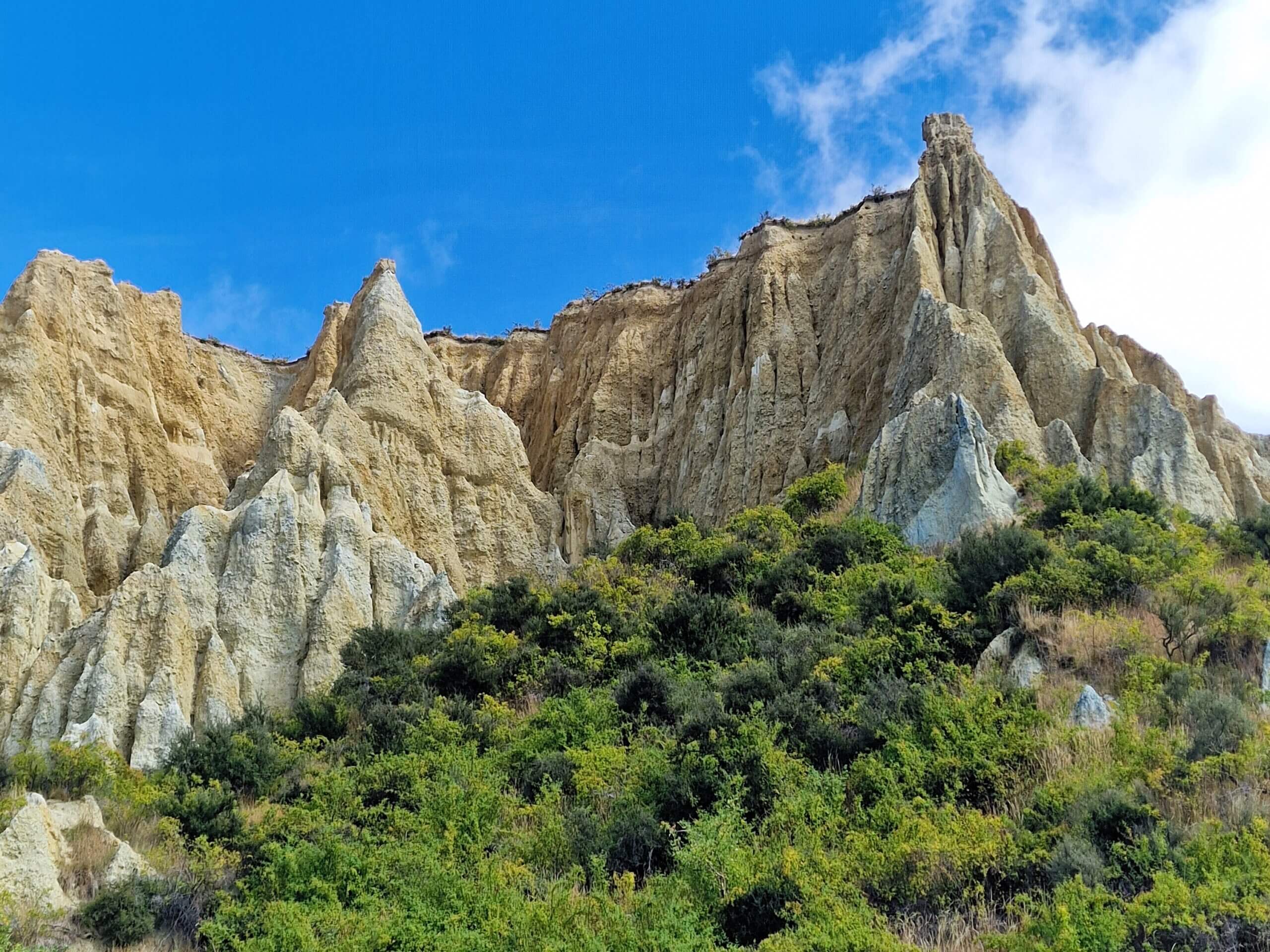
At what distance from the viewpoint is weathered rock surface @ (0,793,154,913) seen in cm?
1074

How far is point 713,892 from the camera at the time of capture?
1002 cm

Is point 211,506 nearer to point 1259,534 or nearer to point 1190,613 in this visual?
point 1190,613

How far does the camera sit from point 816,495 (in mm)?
22719

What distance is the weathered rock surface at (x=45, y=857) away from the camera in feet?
35.2

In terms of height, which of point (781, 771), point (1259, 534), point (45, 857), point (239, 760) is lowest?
point (781, 771)

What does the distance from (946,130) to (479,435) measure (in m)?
16.3

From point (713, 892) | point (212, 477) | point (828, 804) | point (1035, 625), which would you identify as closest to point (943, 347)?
point (1035, 625)

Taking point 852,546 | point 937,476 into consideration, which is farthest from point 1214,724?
point 937,476

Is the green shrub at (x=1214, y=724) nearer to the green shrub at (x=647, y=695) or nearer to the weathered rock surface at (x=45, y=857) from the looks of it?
the green shrub at (x=647, y=695)

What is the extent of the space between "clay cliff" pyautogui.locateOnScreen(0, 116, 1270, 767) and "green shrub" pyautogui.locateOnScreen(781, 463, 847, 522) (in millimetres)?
1139

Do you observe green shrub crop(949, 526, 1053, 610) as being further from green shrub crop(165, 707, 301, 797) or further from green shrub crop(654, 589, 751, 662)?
green shrub crop(165, 707, 301, 797)

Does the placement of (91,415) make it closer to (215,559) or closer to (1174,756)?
(215,559)

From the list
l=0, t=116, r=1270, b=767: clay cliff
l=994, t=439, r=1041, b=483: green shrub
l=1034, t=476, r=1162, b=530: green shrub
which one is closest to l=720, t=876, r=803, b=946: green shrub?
l=1034, t=476, r=1162, b=530: green shrub

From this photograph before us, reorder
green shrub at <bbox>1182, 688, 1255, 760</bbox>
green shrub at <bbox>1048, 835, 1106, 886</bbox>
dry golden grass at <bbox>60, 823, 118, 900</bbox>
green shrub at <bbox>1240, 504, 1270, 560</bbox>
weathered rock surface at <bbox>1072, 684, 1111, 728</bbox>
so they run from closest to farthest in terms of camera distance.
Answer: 1. green shrub at <bbox>1048, 835, 1106, 886</bbox>
2. green shrub at <bbox>1182, 688, 1255, 760</bbox>
3. weathered rock surface at <bbox>1072, 684, 1111, 728</bbox>
4. dry golden grass at <bbox>60, 823, 118, 900</bbox>
5. green shrub at <bbox>1240, 504, 1270, 560</bbox>
